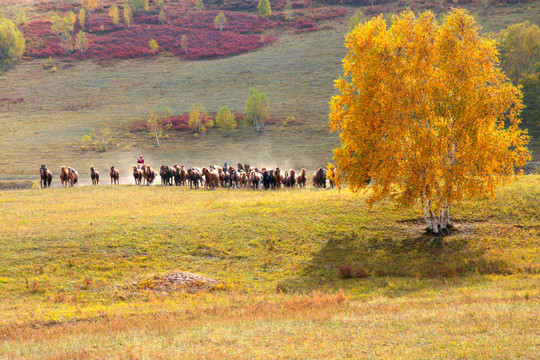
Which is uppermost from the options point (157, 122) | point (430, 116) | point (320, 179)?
point (430, 116)

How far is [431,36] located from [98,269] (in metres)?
19.2

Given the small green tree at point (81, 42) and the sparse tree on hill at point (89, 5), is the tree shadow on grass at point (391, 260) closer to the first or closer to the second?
the small green tree at point (81, 42)

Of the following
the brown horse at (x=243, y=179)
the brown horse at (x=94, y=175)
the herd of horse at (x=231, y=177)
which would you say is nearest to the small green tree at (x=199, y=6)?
the brown horse at (x=94, y=175)

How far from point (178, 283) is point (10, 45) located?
12228cm

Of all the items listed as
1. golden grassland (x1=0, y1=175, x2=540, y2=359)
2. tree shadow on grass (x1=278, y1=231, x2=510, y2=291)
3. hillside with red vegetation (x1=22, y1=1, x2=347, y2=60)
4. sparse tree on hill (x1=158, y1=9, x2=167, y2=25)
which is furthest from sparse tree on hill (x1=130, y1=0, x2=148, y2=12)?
Result: tree shadow on grass (x1=278, y1=231, x2=510, y2=291)

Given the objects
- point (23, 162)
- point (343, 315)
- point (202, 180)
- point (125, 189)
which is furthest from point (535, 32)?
point (23, 162)

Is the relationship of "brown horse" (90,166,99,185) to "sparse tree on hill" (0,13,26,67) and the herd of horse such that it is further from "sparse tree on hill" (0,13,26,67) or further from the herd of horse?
"sparse tree on hill" (0,13,26,67)

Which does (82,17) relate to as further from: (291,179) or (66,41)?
(291,179)

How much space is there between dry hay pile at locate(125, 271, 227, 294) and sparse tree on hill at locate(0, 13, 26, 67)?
118 meters

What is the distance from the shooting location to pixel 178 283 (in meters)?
18.0

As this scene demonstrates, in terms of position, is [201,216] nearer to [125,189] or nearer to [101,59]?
[125,189]

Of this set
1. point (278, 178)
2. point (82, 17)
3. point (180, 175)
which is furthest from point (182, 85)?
point (278, 178)

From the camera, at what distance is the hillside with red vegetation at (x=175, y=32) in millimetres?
120438

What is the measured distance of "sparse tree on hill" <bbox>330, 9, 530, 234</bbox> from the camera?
836 inches
